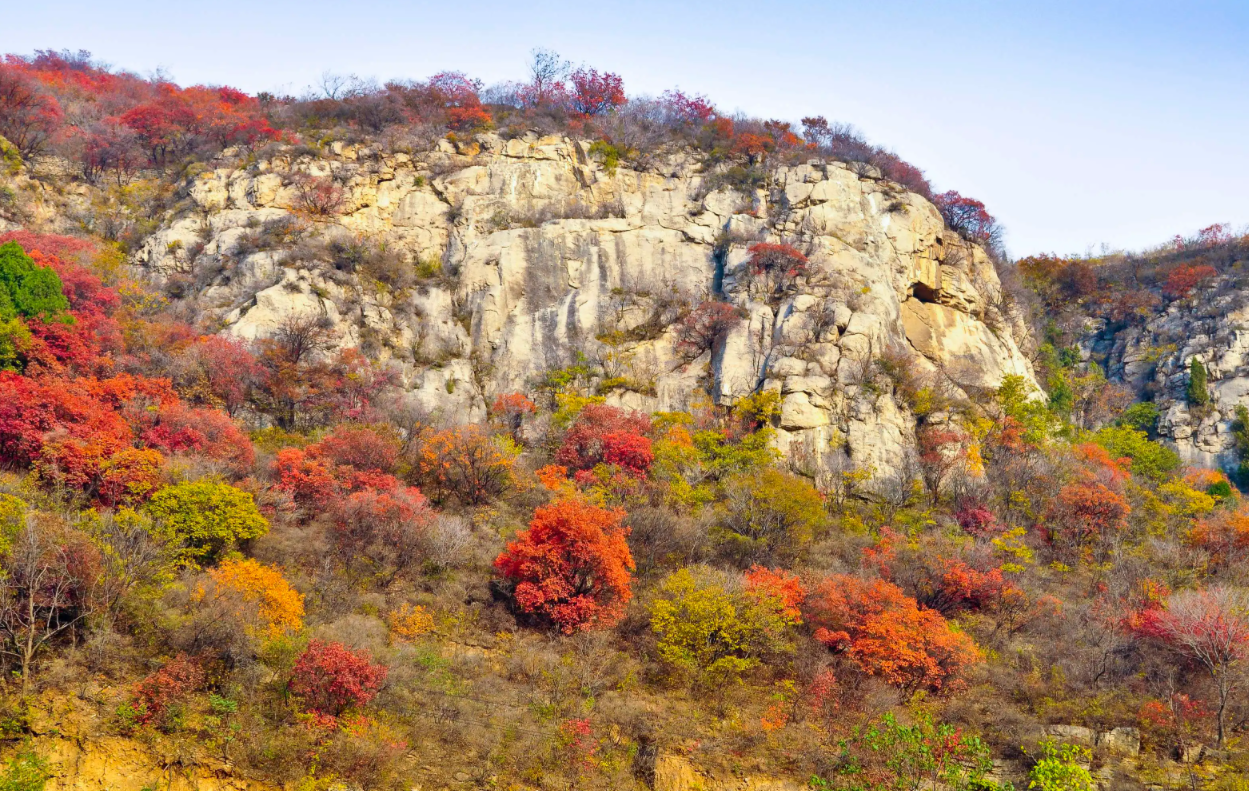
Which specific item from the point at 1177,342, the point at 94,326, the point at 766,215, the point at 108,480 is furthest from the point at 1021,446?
the point at 94,326

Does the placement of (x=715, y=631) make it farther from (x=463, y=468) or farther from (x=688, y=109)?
(x=688, y=109)

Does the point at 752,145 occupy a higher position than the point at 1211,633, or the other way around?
the point at 752,145

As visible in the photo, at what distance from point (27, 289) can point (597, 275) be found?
2728 centimetres

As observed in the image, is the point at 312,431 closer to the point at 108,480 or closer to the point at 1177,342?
the point at 108,480

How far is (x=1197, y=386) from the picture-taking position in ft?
181

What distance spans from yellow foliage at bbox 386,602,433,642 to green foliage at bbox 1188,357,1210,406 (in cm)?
5081

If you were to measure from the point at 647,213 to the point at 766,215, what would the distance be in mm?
7387

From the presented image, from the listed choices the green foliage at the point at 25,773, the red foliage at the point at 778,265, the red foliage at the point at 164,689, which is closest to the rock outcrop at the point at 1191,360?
the red foliage at the point at 778,265

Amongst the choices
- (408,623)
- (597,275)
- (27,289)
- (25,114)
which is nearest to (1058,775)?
(408,623)

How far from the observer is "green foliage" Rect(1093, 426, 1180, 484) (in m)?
45.9

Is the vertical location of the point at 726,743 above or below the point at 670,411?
below

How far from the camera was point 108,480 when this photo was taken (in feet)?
87.6

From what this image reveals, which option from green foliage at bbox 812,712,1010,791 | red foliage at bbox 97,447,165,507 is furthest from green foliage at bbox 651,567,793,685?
red foliage at bbox 97,447,165,507

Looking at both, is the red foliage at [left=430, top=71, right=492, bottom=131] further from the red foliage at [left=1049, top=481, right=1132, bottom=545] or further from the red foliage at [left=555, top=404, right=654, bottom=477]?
the red foliage at [left=1049, top=481, right=1132, bottom=545]
